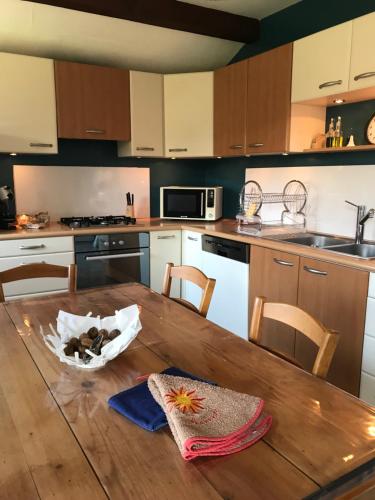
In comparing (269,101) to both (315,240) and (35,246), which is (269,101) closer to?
(315,240)

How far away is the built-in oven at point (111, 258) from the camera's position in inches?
123

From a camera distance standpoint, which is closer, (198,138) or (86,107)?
(86,107)

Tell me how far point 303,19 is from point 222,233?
65.1 inches

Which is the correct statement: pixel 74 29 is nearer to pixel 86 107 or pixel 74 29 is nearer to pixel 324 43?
pixel 86 107

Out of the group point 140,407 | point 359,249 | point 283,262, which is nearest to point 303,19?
point 359,249

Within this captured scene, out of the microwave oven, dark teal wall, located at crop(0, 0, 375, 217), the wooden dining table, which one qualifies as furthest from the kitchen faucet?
the wooden dining table

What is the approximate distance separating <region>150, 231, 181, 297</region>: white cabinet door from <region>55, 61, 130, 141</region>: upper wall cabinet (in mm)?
867

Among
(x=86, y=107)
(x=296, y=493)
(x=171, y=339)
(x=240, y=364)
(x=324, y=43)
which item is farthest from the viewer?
(x=86, y=107)

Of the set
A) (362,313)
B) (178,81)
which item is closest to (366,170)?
(362,313)

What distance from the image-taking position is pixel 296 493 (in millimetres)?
682

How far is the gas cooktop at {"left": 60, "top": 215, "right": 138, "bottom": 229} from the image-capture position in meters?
3.29

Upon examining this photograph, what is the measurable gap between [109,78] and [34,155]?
871mm

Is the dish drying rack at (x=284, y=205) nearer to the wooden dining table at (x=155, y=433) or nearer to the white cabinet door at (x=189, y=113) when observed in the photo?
the white cabinet door at (x=189, y=113)

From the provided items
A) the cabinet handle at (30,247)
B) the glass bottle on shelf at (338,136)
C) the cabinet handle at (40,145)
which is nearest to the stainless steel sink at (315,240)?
the glass bottle on shelf at (338,136)
